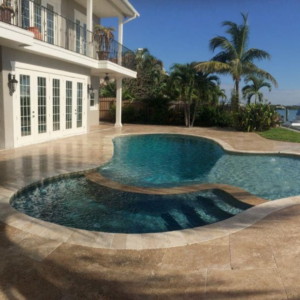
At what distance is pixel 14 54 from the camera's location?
11117mm

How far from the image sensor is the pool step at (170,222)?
5565mm

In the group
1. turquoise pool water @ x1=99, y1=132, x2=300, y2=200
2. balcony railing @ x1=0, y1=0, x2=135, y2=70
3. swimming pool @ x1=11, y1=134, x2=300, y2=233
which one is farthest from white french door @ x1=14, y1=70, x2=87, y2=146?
swimming pool @ x1=11, y1=134, x2=300, y2=233

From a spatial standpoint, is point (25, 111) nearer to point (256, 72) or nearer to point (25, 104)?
point (25, 104)

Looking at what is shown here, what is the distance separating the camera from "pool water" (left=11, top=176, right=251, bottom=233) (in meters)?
5.63

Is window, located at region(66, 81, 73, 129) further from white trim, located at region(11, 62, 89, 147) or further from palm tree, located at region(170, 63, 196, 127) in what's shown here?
palm tree, located at region(170, 63, 196, 127)

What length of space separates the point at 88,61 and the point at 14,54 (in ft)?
16.0

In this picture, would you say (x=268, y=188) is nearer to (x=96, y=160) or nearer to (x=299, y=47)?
(x=96, y=160)

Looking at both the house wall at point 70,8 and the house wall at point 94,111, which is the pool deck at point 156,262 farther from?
the house wall at point 94,111

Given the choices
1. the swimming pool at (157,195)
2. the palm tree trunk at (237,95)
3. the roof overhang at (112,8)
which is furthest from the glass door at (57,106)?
the palm tree trunk at (237,95)

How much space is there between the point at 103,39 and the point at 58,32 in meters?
2.74

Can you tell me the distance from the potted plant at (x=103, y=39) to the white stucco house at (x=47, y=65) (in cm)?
5

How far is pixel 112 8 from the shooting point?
1873 cm

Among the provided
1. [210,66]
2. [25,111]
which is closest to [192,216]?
[25,111]

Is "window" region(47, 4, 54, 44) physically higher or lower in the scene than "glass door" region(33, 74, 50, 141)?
higher
